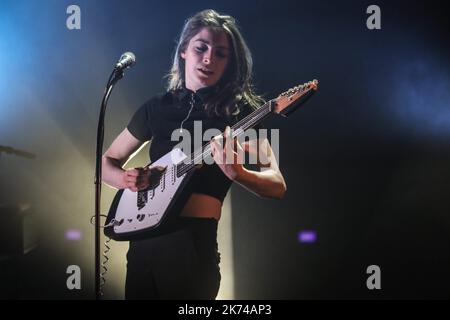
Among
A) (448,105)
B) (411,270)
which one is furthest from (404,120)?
(411,270)

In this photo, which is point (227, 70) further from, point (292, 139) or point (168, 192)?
point (168, 192)

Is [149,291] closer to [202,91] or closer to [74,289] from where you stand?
[74,289]

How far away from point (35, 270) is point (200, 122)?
1.17 metres

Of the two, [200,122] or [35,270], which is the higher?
[200,122]

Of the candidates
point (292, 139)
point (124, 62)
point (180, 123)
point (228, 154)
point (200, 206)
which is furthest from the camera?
point (292, 139)

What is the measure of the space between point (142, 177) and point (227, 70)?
0.65m

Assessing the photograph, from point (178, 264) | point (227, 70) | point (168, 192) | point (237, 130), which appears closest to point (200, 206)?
point (168, 192)

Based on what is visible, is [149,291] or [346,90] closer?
[149,291]

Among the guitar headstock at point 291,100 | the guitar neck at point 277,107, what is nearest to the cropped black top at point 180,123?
the guitar neck at point 277,107

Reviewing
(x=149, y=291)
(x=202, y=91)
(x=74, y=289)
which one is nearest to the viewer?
(x=149, y=291)

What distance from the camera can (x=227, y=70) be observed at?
2574 mm

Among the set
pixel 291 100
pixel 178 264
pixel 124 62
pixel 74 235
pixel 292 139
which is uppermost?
pixel 124 62

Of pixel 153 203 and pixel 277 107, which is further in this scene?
pixel 153 203

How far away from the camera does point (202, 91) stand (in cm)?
255
